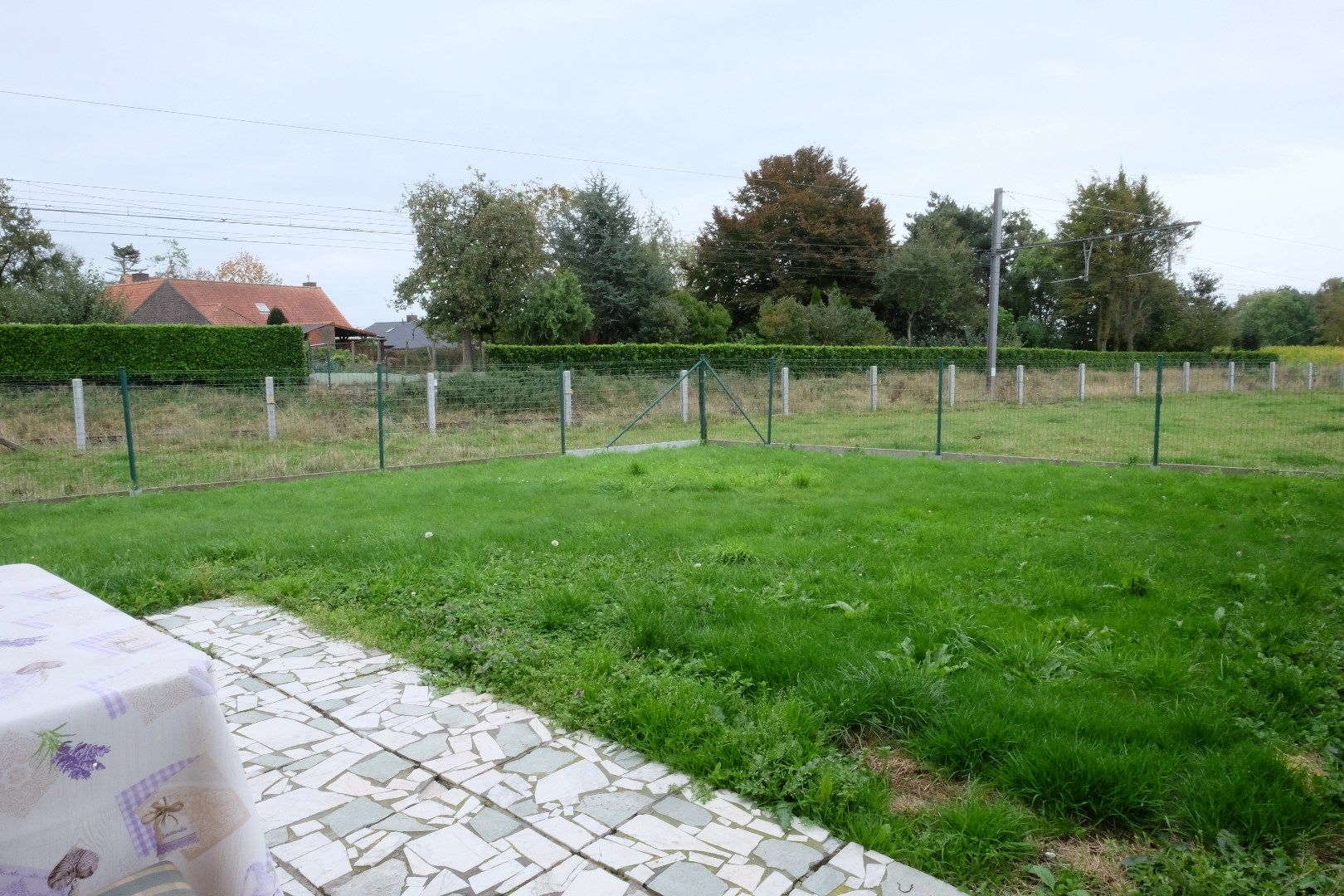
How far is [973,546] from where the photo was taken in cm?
609

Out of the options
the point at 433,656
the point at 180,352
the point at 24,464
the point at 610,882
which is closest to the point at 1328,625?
the point at 610,882

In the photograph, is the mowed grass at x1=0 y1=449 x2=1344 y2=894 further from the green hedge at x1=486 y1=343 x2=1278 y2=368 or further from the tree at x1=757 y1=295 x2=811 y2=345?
the tree at x1=757 y1=295 x2=811 y2=345

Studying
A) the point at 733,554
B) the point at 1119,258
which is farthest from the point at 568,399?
the point at 1119,258

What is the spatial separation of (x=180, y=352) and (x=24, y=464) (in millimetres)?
11933

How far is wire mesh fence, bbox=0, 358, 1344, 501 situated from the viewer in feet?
37.4

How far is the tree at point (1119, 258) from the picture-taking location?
140 ft

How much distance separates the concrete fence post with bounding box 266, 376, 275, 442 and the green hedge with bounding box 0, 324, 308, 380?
15.5 feet

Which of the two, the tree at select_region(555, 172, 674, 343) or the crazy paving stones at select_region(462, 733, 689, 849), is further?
the tree at select_region(555, 172, 674, 343)

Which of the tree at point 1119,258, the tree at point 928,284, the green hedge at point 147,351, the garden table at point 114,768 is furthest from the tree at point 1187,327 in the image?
the garden table at point 114,768

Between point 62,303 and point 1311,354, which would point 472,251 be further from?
point 1311,354

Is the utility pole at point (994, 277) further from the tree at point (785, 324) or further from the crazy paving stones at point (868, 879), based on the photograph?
the crazy paving stones at point (868, 879)

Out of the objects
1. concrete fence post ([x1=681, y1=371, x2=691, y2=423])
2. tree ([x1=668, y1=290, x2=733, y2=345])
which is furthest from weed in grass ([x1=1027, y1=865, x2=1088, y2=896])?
tree ([x1=668, y1=290, x2=733, y2=345])

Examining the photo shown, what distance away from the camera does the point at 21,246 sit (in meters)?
34.2

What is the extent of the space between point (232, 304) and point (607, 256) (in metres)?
23.3
